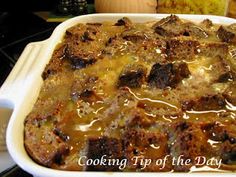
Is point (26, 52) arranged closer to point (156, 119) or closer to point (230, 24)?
point (156, 119)

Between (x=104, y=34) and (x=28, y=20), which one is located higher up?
(x=104, y=34)

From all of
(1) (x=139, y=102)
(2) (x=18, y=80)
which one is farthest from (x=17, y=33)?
(1) (x=139, y=102)

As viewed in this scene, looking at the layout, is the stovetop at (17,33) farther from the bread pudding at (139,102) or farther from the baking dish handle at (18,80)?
the bread pudding at (139,102)

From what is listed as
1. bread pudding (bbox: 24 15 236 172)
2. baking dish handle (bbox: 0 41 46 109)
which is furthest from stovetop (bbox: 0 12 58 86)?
bread pudding (bbox: 24 15 236 172)

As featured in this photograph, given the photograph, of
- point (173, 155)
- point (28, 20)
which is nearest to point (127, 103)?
point (173, 155)

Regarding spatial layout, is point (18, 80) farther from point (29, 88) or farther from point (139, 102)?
point (139, 102)

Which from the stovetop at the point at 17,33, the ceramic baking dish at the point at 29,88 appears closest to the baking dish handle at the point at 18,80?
the ceramic baking dish at the point at 29,88

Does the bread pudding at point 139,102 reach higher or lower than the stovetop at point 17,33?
higher
